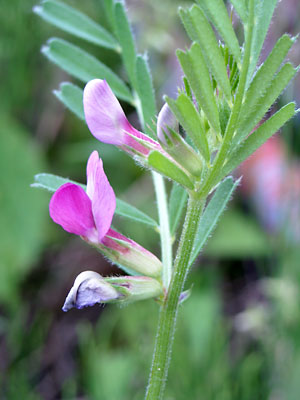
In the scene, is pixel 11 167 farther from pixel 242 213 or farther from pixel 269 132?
pixel 269 132

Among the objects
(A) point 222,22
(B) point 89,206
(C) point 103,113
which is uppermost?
(A) point 222,22

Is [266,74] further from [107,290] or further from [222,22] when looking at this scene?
[107,290]

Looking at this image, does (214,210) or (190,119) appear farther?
(214,210)

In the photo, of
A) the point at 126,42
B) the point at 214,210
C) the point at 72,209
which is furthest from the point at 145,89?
the point at 72,209

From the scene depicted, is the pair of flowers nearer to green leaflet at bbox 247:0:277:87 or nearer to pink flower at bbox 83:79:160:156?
pink flower at bbox 83:79:160:156

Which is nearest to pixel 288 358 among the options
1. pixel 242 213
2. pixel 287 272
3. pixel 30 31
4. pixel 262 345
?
pixel 262 345

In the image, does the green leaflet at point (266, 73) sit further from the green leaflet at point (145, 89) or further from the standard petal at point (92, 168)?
the green leaflet at point (145, 89)
